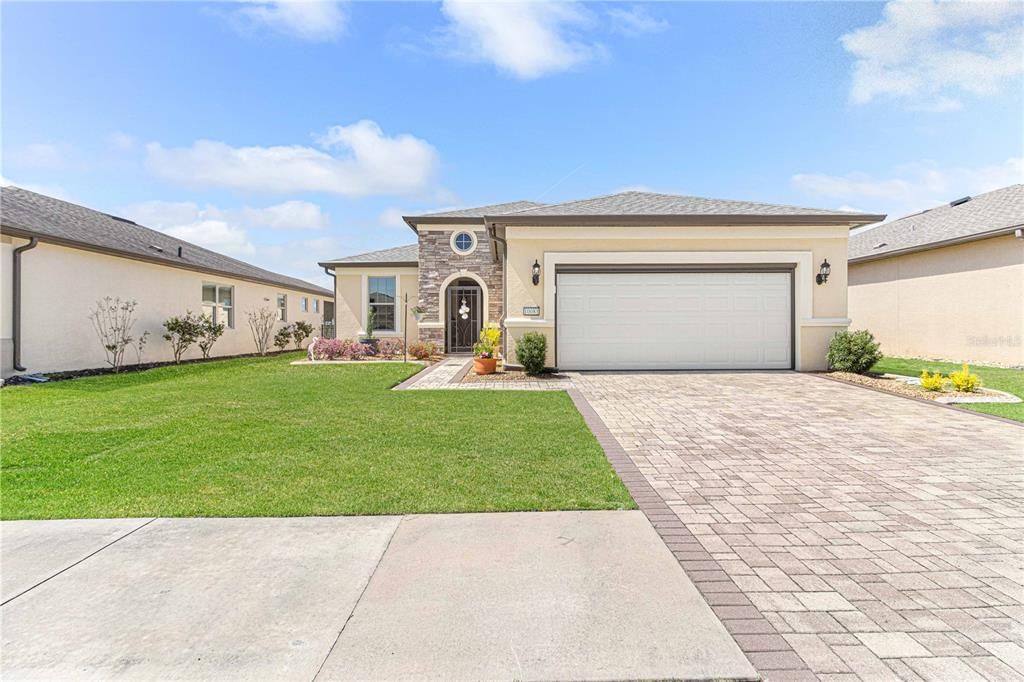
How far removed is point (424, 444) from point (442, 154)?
1252 cm

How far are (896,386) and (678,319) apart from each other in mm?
4504

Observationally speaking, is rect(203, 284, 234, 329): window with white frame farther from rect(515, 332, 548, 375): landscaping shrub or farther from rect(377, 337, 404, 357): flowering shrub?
rect(515, 332, 548, 375): landscaping shrub

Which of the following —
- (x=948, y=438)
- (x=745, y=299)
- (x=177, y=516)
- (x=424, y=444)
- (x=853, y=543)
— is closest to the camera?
(x=853, y=543)

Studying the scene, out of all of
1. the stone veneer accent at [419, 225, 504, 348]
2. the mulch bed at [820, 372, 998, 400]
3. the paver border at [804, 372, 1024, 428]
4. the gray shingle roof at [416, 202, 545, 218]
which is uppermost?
the gray shingle roof at [416, 202, 545, 218]

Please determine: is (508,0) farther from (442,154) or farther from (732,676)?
(732,676)

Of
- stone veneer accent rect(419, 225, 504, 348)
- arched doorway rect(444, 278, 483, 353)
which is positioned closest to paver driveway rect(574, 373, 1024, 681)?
stone veneer accent rect(419, 225, 504, 348)

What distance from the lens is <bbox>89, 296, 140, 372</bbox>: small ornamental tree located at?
1236 centimetres

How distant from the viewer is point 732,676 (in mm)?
1869

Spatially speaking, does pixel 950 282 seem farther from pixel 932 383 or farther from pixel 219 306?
pixel 219 306

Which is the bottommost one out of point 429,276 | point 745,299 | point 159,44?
point 745,299

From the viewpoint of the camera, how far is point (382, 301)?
18531 millimetres

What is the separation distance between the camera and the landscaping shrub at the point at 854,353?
34.8 feet

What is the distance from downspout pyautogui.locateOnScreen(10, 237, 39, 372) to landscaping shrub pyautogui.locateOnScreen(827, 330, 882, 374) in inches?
725

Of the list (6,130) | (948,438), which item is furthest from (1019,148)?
(6,130)
